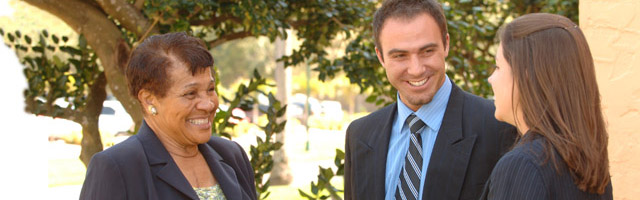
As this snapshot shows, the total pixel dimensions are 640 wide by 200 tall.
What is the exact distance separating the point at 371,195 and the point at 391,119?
0.33m

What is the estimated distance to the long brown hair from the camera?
198cm

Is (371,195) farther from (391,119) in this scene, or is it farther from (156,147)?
(156,147)

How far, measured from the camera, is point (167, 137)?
272 cm

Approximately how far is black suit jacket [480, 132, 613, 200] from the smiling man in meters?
0.75

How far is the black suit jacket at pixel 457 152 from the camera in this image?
2.77 meters

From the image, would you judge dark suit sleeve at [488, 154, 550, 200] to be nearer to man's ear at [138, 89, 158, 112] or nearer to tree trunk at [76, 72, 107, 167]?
man's ear at [138, 89, 158, 112]

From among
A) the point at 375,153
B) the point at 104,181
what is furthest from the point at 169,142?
the point at 375,153

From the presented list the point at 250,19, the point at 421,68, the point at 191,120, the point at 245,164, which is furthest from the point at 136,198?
the point at 250,19

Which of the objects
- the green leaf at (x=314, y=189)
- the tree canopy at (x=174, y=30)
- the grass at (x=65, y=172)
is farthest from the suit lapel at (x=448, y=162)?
the grass at (x=65, y=172)

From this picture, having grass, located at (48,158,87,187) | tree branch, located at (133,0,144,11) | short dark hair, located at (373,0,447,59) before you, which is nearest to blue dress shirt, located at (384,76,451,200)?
short dark hair, located at (373,0,447,59)

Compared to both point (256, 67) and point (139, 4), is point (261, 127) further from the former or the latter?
point (139, 4)

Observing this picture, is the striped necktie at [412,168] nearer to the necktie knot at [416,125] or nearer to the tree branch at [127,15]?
the necktie knot at [416,125]

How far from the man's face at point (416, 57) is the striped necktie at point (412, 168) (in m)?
0.09

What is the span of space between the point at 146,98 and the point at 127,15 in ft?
6.14
